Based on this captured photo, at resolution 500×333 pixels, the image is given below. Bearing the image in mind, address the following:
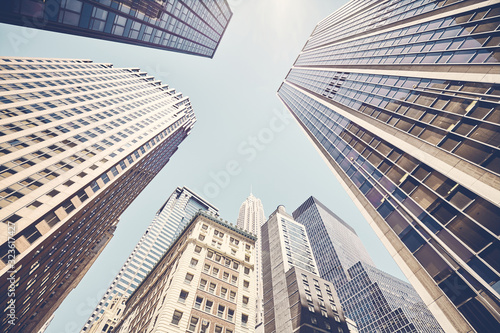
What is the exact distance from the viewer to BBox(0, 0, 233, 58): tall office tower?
23.5 metres

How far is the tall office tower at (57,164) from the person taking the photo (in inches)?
1174

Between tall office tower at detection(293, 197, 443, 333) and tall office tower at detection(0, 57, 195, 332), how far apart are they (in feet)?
354

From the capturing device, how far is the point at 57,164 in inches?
1496

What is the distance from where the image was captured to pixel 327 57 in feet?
229

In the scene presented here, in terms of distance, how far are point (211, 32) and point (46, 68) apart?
4766 centimetres

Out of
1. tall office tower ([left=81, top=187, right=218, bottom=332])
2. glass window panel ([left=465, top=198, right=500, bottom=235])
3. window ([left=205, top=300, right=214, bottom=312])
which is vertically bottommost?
tall office tower ([left=81, top=187, right=218, bottom=332])

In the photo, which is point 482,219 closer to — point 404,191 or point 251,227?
point 404,191

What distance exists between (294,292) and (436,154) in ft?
222

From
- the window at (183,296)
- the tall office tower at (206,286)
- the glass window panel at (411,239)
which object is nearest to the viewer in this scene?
the glass window panel at (411,239)

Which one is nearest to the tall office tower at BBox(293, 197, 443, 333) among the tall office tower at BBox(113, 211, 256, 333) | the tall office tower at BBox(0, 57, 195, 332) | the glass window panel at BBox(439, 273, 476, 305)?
the tall office tower at BBox(113, 211, 256, 333)

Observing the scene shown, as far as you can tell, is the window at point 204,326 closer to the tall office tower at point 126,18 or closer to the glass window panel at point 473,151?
the glass window panel at point 473,151

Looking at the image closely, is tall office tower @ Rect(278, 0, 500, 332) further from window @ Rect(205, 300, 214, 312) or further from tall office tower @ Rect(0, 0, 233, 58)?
tall office tower @ Rect(0, 0, 233, 58)

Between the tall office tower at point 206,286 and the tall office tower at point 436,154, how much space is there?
20.7 m

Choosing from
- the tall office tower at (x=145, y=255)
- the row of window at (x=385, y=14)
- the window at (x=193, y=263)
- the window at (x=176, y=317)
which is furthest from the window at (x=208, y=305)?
the tall office tower at (x=145, y=255)
